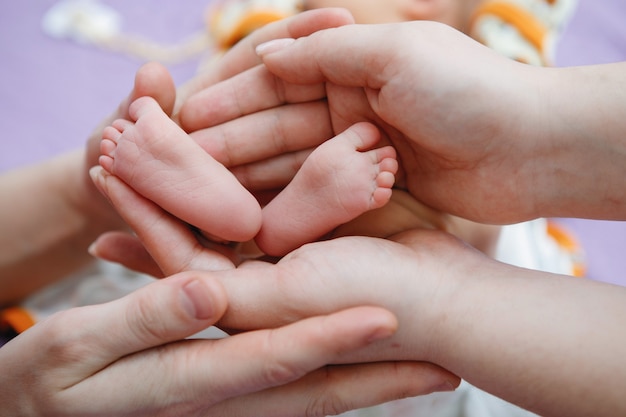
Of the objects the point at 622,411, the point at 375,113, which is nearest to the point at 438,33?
the point at 375,113

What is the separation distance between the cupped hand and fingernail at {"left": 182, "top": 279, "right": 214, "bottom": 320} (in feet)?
1.01

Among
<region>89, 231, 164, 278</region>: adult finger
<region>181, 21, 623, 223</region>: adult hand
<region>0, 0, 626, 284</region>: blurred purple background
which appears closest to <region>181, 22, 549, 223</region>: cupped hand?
<region>181, 21, 623, 223</region>: adult hand

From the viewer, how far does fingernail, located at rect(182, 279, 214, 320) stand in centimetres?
69

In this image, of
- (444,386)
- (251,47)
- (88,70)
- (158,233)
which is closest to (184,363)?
(158,233)

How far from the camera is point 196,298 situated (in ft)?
2.27

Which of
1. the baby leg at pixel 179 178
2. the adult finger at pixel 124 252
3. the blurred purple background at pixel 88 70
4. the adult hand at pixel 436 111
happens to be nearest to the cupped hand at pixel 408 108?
the adult hand at pixel 436 111

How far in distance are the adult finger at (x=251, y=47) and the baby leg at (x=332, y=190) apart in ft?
0.64

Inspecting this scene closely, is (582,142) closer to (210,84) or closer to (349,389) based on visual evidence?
(349,389)

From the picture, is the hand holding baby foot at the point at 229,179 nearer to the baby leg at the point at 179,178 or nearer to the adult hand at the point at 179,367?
the baby leg at the point at 179,178

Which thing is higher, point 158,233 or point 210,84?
point 210,84

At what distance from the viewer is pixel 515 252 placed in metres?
1.26

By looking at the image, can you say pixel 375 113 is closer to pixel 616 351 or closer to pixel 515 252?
pixel 616 351

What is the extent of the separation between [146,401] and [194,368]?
0.27 ft

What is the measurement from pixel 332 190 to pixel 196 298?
24cm
